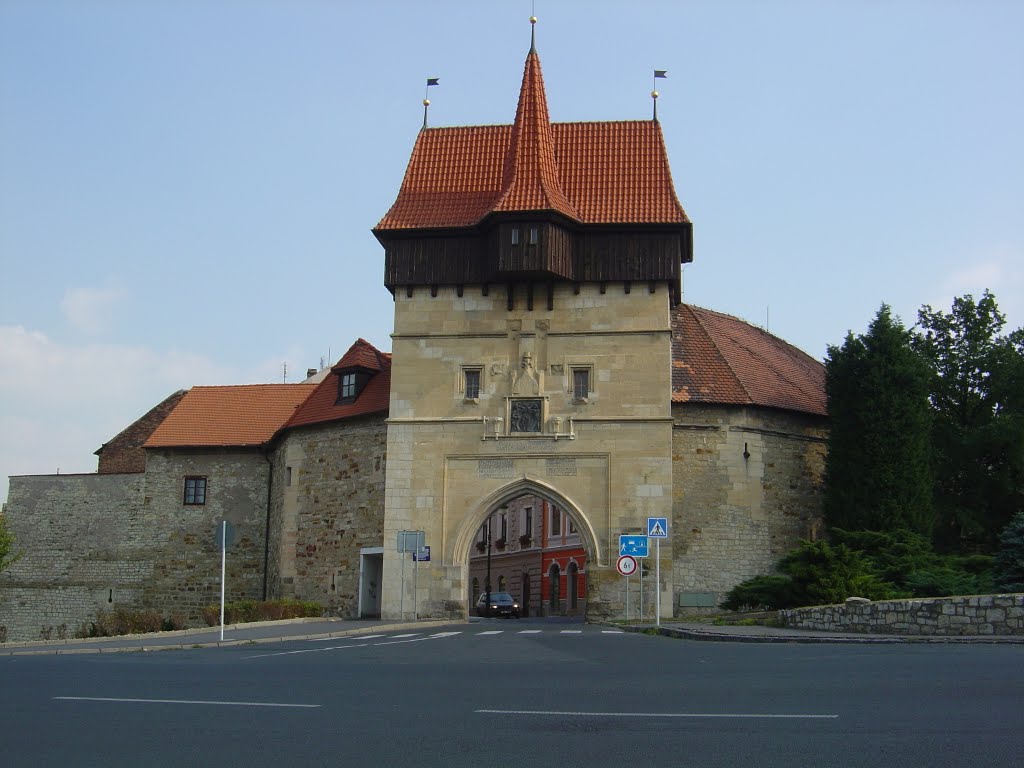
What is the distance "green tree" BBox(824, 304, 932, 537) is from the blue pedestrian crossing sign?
701 cm

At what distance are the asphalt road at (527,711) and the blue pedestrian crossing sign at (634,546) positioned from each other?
12.3m

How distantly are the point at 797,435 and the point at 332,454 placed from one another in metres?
13.4

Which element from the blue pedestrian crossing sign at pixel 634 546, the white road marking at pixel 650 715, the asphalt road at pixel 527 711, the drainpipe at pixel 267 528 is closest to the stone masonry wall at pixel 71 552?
the drainpipe at pixel 267 528

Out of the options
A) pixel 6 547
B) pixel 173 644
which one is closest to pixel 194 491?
pixel 6 547

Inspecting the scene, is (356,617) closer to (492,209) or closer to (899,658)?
(492,209)

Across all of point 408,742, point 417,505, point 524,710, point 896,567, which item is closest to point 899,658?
point 524,710

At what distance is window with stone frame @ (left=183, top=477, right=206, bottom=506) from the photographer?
41.0m

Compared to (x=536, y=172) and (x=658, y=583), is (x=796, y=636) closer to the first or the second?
(x=658, y=583)

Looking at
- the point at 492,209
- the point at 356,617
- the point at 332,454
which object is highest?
the point at 492,209

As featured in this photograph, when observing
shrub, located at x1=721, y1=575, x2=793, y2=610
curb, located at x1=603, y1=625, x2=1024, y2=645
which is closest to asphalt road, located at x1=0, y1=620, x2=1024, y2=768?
curb, located at x1=603, y1=625, x2=1024, y2=645

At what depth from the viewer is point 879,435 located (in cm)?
3288

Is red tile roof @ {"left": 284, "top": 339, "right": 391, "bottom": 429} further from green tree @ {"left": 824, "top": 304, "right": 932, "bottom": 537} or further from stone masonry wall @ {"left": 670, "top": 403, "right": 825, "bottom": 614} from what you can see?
green tree @ {"left": 824, "top": 304, "right": 932, "bottom": 537}

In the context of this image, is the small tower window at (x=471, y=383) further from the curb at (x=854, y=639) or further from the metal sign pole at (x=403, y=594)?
the curb at (x=854, y=639)

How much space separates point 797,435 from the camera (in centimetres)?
3591
